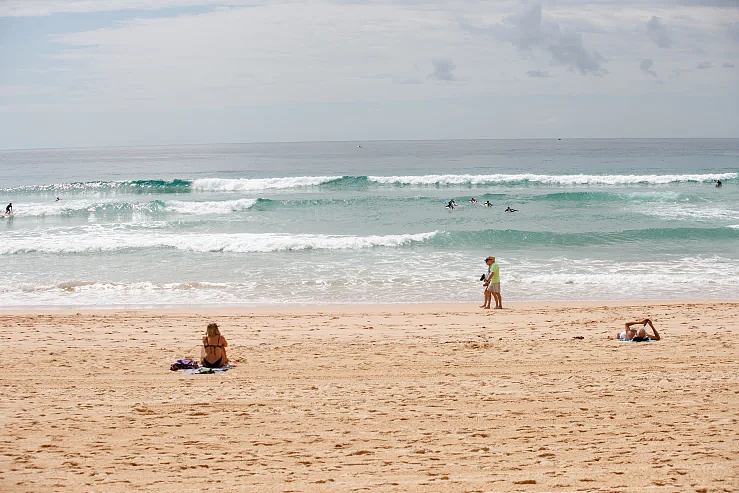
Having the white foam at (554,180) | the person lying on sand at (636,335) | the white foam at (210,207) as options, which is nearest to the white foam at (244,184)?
the white foam at (554,180)

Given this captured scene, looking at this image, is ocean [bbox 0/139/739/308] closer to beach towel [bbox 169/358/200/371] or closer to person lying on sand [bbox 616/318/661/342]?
person lying on sand [bbox 616/318/661/342]

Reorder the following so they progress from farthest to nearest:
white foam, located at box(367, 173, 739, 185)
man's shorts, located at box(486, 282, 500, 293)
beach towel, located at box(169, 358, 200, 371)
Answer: white foam, located at box(367, 173, 739, 185) → man's shorts, located at box(486, 282, 500, 293) → beach towel, located at box(169, 358, 200, 371)

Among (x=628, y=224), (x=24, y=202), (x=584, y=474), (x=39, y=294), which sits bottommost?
A: (x=584, y=474)

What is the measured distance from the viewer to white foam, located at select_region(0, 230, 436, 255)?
21219mm

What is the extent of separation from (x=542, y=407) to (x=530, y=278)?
9694 millimetres

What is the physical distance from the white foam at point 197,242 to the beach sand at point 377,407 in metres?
9.62

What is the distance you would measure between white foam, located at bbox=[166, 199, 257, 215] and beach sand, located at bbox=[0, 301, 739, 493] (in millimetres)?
21125

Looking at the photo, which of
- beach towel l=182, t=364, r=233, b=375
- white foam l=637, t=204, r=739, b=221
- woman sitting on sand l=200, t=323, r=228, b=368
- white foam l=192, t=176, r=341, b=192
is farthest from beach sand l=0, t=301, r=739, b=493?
white foam l=192, t=176, r=341, b=192

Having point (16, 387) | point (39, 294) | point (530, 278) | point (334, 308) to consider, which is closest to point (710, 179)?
point (530, 278)

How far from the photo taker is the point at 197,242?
72.4ft

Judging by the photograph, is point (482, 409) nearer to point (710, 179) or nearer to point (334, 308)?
point (334, 308)

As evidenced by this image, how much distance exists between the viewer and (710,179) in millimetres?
45781

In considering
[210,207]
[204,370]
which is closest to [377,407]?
[204,370]

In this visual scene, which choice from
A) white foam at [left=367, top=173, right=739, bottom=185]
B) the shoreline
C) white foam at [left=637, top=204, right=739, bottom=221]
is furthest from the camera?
white foam at [left=367, top=173, right=739, bottom=185]
